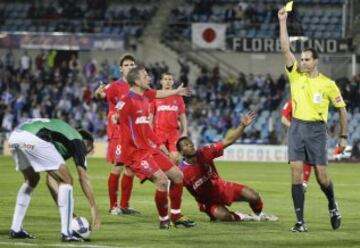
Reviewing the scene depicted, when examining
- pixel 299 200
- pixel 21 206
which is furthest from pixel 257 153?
pixel 21 206

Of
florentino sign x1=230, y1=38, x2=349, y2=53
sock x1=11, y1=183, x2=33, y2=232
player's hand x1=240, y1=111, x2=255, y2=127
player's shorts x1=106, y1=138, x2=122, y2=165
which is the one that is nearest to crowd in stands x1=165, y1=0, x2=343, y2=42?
florentino sign x1=230, y1=38, x2=349, y2=53

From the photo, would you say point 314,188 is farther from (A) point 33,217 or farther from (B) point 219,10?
(B) point 219,10

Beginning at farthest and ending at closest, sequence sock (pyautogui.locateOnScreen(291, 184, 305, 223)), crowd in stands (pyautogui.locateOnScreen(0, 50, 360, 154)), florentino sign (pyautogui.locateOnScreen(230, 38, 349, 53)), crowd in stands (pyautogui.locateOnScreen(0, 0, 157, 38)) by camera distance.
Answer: crowd in stands (pyautogui.locateOnScreen(0, 0, 157, 38)) < florentino sign (pyautogui.locateOnScreen(230, 38, 349, 53)) < crowd in stands (pyautogui.locateOnScreen(0, 50, 360, 154)) < sock (pyautogui.locateOnScreen(291, 184, 305, 223))

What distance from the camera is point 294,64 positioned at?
13.6 m

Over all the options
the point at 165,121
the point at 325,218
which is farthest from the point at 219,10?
the point at 325,218

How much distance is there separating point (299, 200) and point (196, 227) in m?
1.56

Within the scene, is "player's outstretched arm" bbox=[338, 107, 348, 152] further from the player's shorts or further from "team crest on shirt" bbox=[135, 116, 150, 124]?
the player's shorts

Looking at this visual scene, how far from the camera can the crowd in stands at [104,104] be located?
3891 cm

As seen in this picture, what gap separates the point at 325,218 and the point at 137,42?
30.4 metres

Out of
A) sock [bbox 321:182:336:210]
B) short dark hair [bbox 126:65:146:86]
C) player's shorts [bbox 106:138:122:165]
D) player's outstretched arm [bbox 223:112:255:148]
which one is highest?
short dark hair [bbox 126:65:146:86]

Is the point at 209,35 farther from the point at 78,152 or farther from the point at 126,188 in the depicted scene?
the point at 78,152

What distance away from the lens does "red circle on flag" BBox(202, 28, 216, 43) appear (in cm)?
4378

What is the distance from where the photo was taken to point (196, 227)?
14.0m

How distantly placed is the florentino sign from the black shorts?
93.4 feet
